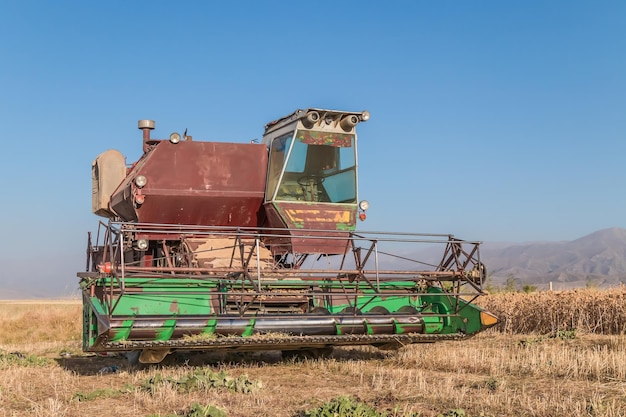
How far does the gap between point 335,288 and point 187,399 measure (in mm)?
3250

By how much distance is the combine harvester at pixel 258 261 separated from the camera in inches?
283

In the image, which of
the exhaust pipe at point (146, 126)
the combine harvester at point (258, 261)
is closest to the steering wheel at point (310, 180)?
the combine harvester at point (258, 261)

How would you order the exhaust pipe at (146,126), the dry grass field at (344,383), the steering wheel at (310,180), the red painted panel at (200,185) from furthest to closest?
the exhaust pipe at (146,126), the steering wheel at (310,180), the red painted panel at (200,185), the dry grass field at (344,383)

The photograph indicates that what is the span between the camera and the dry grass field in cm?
527

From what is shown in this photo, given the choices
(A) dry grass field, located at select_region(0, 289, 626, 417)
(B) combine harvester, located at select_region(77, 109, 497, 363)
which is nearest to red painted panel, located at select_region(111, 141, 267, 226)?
(B) combine harvester, located at select_region(77, 109, 497, 363)

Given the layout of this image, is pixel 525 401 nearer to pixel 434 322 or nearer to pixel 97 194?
pixel 434 322

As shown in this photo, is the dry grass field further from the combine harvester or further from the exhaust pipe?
the exhaust pipe

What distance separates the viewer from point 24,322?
18266 millimetres

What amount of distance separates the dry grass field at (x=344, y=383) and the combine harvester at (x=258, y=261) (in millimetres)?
348

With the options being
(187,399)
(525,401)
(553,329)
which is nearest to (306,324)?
(187,399)

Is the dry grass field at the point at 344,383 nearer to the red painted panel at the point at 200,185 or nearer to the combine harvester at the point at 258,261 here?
the combine harvester at the point at 258,261

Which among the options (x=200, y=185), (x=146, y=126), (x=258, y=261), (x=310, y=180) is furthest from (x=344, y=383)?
(x=146, y=126)

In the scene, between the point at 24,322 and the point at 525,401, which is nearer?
the point at 525,401

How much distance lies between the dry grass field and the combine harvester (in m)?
0.35
